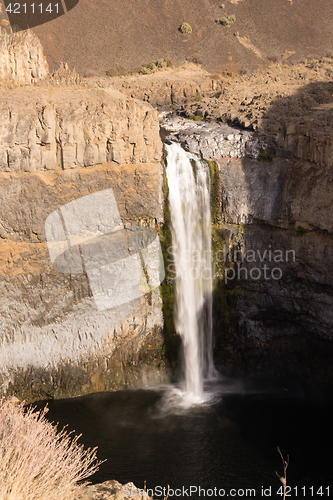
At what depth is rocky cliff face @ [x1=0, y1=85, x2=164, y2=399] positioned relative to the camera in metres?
16.2

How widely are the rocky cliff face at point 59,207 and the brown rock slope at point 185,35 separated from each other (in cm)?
3038

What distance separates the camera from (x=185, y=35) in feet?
173

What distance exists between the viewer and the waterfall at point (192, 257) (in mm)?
18984

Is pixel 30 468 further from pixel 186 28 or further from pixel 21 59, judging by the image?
pixel 186 28

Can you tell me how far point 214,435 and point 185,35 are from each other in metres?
47.6

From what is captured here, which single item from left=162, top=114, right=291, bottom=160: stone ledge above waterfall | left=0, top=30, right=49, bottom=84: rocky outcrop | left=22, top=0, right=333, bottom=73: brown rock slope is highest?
left=22, top=0, right=333, bottom=73: brown rock slope

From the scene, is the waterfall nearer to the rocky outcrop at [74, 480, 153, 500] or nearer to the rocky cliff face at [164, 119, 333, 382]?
the rocky cliff face at [164, 119, 333, 382]

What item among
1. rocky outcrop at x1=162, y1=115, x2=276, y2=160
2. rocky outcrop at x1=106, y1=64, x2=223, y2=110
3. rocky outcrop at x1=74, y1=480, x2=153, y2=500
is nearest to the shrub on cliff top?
rocky outcrop at x1=106, y1=64, x2=223, y2=110

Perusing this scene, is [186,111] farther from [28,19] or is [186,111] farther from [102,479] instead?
[28,19]

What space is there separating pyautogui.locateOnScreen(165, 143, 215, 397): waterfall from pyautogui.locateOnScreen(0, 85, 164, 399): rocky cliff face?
1.08 m

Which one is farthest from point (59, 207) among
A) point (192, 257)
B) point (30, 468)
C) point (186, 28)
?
point (186, 28)

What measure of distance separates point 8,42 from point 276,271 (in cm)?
1330

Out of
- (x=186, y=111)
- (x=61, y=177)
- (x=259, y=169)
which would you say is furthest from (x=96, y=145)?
(x=186, y=111)

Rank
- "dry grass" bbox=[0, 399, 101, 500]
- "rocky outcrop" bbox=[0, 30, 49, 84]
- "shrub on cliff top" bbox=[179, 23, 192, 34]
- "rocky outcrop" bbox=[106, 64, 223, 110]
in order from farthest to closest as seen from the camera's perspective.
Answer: "shrub on cliff top" bbox=[179, 23, 192, 34] → "rocky outcrop" bbox=[106, 64, 223, 110] → "rocky outcrop" bbox=[0, 30, 49, 84] → "dry grass" bbox=[0, 399, 101, 500]
